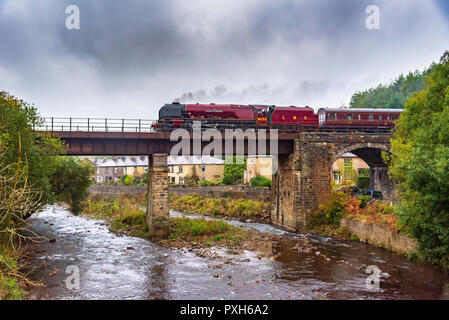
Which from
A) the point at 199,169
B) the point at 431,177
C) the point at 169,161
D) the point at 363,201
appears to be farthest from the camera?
the point at 169,161

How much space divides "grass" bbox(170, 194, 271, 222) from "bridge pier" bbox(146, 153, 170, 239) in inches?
514

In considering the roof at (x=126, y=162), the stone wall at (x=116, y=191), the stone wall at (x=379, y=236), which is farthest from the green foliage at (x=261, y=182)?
the roof at (x=126, y=162)

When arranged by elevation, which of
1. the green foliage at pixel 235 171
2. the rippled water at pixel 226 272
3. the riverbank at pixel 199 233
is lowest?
the rippled water at pixel 226 272

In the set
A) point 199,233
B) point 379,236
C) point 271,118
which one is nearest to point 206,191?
point 271,118

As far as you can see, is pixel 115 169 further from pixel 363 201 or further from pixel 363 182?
pixel 363 201

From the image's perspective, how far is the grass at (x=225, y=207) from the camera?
40.1 metres

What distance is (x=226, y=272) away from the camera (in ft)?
62.2

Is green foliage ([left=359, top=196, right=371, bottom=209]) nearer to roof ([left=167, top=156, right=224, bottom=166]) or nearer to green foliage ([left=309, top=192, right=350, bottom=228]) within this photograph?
green foliage ([left=309, top=192, right=350, bottom=228])

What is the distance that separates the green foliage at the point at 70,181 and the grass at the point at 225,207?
1609 centimetres

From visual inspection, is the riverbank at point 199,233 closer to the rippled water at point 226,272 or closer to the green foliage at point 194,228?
the green foliage at point 194,228

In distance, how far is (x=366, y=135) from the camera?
1258 inches

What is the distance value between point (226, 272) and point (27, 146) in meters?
13.0
